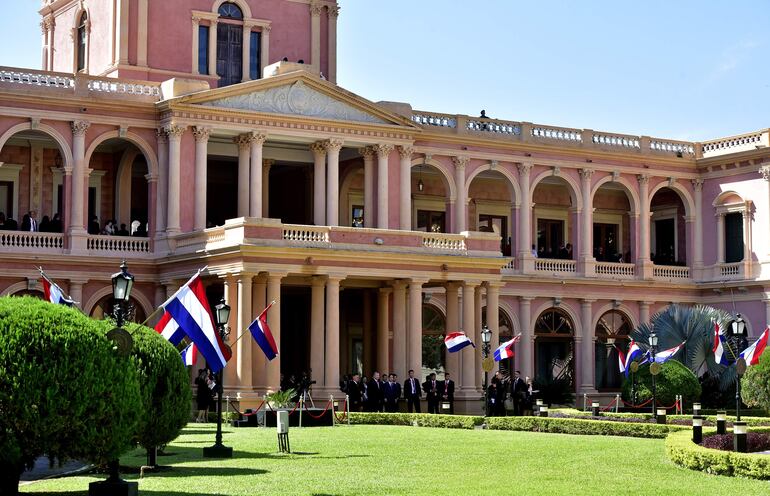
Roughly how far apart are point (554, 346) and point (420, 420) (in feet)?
61.1

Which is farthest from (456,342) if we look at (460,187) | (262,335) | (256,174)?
(460,187)

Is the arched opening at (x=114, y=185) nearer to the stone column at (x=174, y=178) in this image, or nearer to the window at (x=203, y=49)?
the stone column at (x=174, y=178)

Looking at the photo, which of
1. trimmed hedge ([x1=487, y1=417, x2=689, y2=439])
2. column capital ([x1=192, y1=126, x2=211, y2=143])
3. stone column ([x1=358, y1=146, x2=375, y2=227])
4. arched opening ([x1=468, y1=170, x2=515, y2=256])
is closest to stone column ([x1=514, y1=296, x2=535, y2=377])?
arched opening ([x1=468, y1=170, x2=515, y2=256])

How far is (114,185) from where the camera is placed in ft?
170

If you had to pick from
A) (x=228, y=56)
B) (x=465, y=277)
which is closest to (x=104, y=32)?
(x=228, y=56)

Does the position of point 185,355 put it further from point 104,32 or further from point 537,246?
point 537,246

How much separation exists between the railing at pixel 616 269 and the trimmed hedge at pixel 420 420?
19626mm

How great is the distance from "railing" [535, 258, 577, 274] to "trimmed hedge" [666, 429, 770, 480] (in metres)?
30.8

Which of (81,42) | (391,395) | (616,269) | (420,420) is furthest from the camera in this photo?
(616,269)

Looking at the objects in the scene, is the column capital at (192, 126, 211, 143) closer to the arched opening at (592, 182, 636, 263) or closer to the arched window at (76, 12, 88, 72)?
the arched window at (76, 12, 88, 72)

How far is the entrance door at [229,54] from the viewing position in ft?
177

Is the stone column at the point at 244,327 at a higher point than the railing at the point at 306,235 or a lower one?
lower

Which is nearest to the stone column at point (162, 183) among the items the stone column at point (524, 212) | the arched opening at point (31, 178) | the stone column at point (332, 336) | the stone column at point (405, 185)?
the arched opening at point (31, 178)

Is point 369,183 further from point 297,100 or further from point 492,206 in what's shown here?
point 492,206
